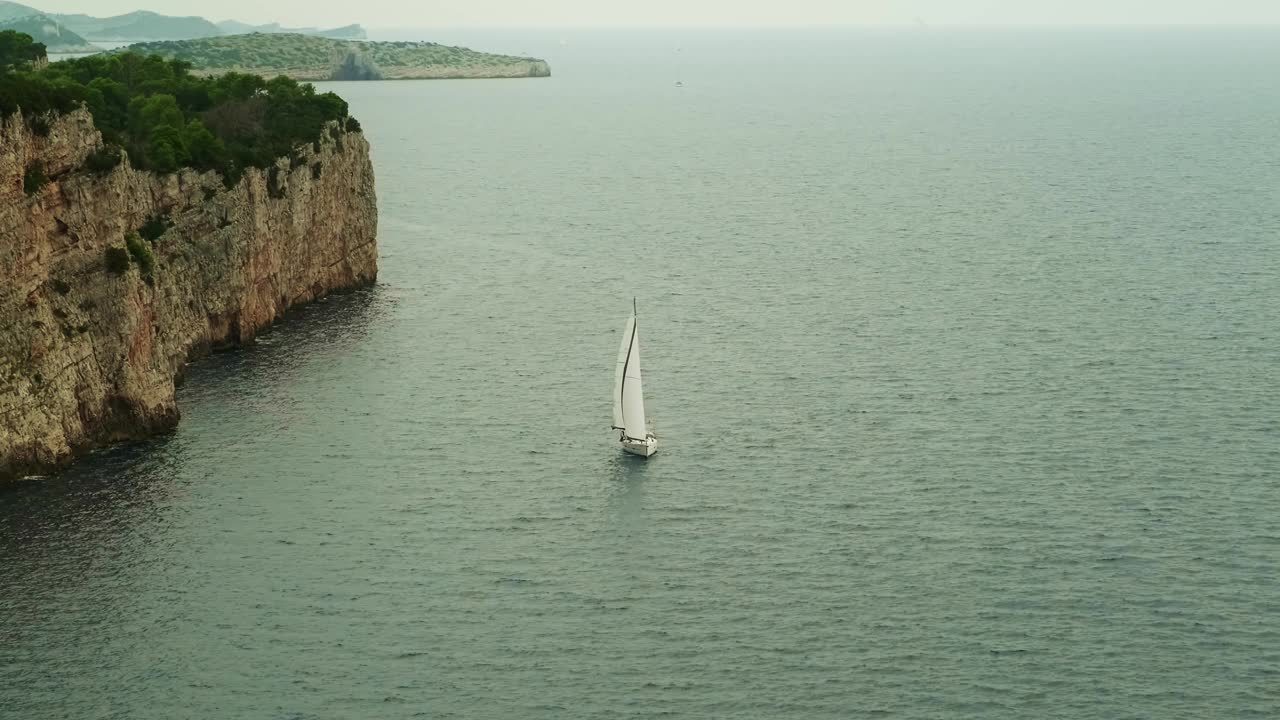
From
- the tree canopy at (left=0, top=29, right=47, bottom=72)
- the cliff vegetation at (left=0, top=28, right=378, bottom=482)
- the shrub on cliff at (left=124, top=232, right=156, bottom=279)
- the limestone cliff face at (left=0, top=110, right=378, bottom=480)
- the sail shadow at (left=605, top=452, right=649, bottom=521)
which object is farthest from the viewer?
the tree canopy at (left=0, top=29, right=47, bottom=72)

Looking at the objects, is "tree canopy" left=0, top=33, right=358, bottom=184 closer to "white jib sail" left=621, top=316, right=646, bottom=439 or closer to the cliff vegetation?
the cliff vegetation

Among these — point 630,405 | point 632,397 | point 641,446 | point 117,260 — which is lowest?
point 641,446

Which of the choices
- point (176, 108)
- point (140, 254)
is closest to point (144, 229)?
point (140, 254)

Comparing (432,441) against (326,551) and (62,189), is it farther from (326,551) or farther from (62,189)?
(62,189)

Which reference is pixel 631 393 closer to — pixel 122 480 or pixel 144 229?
pixel 122 480

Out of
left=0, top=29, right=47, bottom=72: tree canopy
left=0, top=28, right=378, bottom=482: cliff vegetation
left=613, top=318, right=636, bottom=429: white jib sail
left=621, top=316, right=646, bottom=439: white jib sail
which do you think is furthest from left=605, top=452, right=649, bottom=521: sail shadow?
left=0, top=29, right=47, bottom=72: tree canopy

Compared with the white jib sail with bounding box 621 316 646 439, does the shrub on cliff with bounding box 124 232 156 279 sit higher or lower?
higher

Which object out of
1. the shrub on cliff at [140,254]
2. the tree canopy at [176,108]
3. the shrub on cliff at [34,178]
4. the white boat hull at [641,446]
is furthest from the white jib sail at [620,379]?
the shrub on cliff at [34,178]
